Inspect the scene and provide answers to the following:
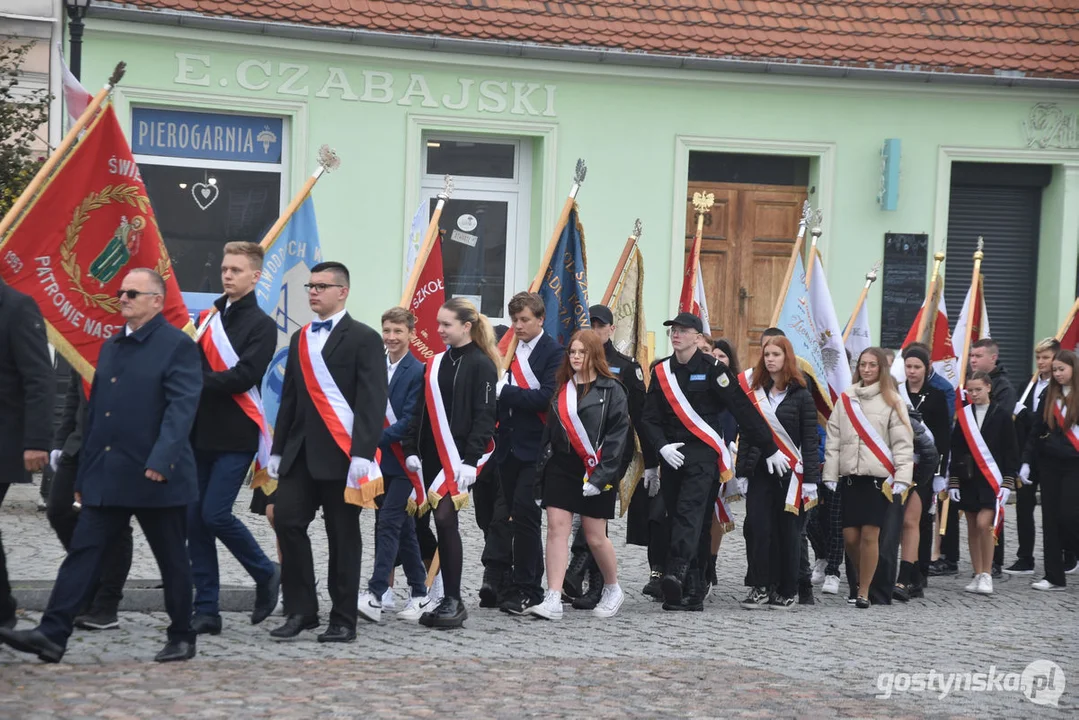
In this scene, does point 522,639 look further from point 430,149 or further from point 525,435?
point 430,149

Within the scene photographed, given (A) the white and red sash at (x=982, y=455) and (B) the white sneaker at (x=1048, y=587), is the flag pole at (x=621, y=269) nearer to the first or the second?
(A) the white and red sash at (x=982, y=455)

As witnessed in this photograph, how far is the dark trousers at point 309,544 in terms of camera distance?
838 cm

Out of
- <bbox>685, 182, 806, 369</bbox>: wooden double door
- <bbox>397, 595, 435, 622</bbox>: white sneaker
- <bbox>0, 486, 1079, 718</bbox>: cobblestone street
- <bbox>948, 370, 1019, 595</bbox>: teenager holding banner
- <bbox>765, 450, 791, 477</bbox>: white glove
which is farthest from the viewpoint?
<bbox>685, 182, 806, 369</bbox>: wooden double door

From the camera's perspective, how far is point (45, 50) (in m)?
15.8

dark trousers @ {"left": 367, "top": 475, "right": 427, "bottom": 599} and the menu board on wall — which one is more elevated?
the menu board on wall

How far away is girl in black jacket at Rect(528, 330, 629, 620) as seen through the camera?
384 inches

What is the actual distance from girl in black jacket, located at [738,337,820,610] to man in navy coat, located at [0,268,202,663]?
14.2 ft

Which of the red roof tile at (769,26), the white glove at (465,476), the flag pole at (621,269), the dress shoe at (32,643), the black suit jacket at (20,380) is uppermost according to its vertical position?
the red roof tile at (769,26)

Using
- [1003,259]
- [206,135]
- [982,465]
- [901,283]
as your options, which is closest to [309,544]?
[982,465]

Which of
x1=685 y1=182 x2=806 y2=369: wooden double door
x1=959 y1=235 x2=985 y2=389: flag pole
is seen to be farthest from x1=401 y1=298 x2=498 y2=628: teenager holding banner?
x1=685 y1=182 x2=806 y2=369: wooden double door

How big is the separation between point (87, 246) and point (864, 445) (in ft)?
17.2

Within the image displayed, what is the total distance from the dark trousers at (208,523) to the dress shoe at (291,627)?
376 mm

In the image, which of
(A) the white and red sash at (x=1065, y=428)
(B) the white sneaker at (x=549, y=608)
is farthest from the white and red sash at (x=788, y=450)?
(A) the white and red sash at (x=1065, y=428)

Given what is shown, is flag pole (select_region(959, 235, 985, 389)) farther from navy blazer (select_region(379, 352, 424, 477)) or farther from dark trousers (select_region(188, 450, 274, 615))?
dark trousers (select_region(188, 450, 274, 615))
